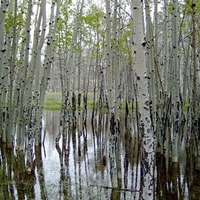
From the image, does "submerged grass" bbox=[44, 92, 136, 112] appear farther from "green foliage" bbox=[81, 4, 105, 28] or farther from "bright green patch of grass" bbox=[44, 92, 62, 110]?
"green foliage" bbox=[81, 4, 105, 28]

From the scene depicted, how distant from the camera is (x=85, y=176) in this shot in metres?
5.80

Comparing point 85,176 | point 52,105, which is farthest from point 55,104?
point 85,176

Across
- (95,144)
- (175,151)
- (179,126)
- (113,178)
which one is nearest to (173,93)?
(179,126)

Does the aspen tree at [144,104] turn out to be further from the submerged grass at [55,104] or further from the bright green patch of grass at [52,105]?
the bright green patch of grass at [52,105]

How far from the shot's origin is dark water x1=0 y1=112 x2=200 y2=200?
4742 millimetres

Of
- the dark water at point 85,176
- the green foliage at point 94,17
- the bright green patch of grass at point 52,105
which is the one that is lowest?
the dark water at point 85,176

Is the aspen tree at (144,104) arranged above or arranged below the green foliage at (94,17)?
below

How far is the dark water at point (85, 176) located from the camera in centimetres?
474

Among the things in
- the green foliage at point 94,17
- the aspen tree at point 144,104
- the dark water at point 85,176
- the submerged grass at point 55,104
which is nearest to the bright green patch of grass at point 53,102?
the submerged grass at point 55,104

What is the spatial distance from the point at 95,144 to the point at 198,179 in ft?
14.6

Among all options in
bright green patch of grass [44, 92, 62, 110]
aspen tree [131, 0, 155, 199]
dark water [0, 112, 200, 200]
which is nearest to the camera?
aspen tree [131, 0, 155, 199]

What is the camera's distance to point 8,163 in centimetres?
677

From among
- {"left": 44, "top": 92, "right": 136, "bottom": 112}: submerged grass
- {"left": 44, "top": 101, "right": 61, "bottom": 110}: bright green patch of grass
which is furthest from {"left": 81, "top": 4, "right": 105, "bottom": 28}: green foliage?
{"left": 44, "top": 101, "right": 61, "bottom": 110}: bright green patch of grass

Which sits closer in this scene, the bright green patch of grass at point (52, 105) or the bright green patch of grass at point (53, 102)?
the bright green patch of grass at point (52, 105)
